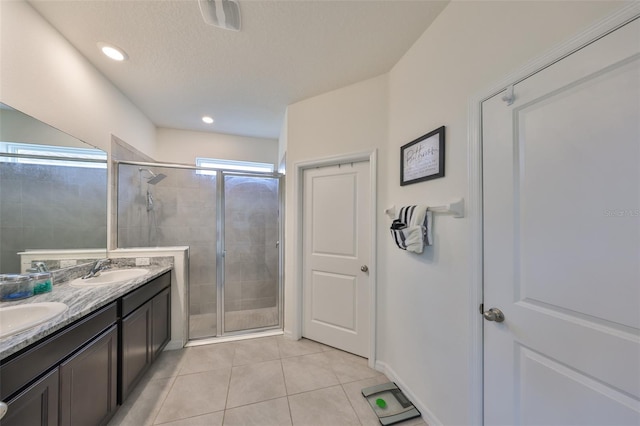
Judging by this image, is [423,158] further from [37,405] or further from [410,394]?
[37,405]

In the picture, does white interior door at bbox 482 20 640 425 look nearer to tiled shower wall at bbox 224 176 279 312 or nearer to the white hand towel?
the white hand towel

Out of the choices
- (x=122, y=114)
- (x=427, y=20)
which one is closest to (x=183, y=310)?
(x=122, y=114)

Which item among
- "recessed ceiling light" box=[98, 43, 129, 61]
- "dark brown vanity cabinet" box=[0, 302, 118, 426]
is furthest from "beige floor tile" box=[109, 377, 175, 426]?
"recessed ceiling light" box=[98, 43, 129, 61]

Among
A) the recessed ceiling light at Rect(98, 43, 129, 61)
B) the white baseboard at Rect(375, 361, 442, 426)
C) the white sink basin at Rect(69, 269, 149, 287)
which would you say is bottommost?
the white baseboard at Rect(375, 361, 442, 426)

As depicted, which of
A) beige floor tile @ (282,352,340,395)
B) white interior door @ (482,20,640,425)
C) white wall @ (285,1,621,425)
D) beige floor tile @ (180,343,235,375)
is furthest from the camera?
beige floor tile @ (180,343,235,375)

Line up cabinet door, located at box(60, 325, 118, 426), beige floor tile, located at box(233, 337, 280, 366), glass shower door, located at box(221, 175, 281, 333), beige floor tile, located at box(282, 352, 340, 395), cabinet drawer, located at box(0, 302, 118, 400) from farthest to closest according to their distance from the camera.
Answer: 1. glass shower door, located at box(221, 175, 281, 333)
2. beige floor tile, located at box(233, 337, 280, 366)
3. beige floor tile, located at box(282, 352, 340, 395)
4. cabinet door, located at box(60, 325, 118, 426)
5. cabinet drawer, located at box(0, 302, 118, 400)

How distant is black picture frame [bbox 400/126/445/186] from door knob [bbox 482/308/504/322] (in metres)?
0.77

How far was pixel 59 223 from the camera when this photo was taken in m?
1.72

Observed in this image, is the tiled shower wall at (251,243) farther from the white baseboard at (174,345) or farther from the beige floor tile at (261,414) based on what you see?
the beige floor tile at (261,414)

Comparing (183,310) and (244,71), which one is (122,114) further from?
(183,310)

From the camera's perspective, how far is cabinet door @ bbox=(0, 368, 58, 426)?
2.89 ft

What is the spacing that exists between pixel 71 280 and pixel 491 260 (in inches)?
111

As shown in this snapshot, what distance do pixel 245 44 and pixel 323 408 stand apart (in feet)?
8.94

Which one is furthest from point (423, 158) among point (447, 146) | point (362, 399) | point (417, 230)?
point (362, 399)
